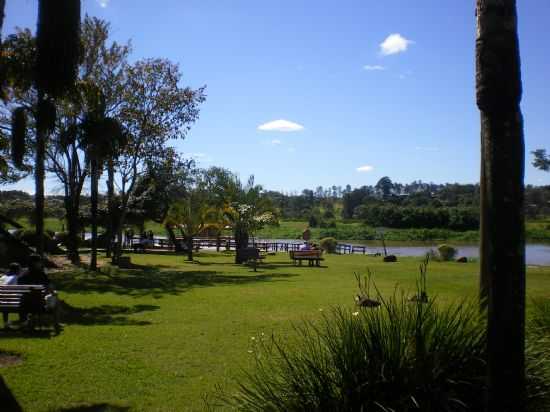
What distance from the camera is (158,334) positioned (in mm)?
9930

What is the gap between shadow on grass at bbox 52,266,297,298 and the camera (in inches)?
685

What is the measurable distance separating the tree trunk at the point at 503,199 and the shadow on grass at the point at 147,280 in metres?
13.9

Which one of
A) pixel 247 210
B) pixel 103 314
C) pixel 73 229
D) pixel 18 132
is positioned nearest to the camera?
pixel 103 314

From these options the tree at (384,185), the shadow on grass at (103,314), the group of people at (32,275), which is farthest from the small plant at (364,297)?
A: the tree at (384,185)

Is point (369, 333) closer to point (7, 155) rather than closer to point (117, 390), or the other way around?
point (117, 390)

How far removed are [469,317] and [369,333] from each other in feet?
2.76

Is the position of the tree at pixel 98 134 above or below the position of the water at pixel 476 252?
above

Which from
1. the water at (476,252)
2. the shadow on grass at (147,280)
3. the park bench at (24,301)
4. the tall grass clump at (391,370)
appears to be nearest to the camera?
the tall grass clump at (391,370)

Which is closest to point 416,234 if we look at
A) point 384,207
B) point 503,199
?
point 384,207

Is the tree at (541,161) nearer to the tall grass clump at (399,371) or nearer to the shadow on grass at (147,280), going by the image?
the shadow on grass at (147,280)

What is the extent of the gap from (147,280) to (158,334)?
11208 mm

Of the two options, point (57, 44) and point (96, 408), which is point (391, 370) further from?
point (57, 44)

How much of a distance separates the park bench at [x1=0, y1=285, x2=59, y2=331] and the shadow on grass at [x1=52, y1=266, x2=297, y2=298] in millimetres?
6382

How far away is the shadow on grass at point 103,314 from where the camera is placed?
11.3 m
